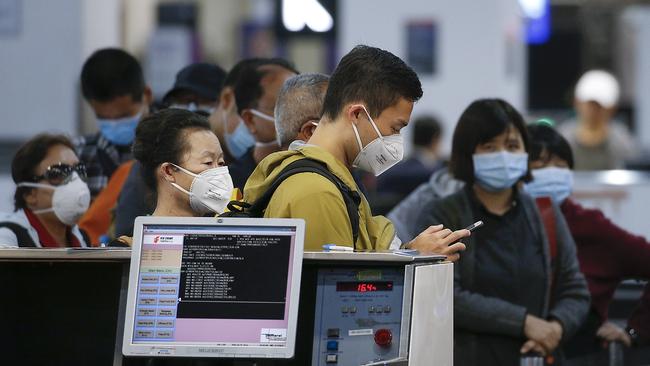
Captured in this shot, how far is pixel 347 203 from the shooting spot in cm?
404

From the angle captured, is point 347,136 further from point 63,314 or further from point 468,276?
point 468,276

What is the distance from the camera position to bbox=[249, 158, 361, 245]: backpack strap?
13.3 feet

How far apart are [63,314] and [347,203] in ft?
2.96

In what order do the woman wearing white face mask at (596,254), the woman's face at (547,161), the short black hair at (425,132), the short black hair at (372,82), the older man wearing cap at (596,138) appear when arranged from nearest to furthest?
the short black hair at (372,82) < the woman wearing white face mask at (596,254) < the woman's face at (547,161) < the short black hair at (425,132) < the older man wearing cap at (596,138)

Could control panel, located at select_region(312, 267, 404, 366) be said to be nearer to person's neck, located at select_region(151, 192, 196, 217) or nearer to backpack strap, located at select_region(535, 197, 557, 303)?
person's neck, located at select_region(151, 192, 196, 217)

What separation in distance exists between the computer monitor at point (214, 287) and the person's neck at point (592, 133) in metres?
8.22

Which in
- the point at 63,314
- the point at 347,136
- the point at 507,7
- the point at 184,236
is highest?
the point at 507,7

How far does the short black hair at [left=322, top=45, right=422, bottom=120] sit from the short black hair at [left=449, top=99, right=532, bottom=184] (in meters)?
1.80

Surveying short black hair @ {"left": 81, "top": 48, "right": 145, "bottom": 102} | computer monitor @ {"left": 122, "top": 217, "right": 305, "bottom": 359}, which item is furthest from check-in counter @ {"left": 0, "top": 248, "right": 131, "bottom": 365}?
short black hair @ {"left": 81, "top": 48, "right": 145, "bottom": 102}

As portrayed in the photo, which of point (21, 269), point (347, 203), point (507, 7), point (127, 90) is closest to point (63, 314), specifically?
point (21, 269)

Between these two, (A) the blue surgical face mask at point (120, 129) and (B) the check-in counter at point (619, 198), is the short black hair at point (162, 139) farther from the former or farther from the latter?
(B) the check-in counter at point (619, 198)

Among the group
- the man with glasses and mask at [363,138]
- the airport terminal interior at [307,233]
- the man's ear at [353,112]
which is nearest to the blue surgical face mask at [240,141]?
the airport terminal interior at [307,233]

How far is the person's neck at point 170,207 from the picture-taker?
15.3 ft

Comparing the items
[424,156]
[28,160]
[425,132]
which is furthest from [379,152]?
[425,132]
